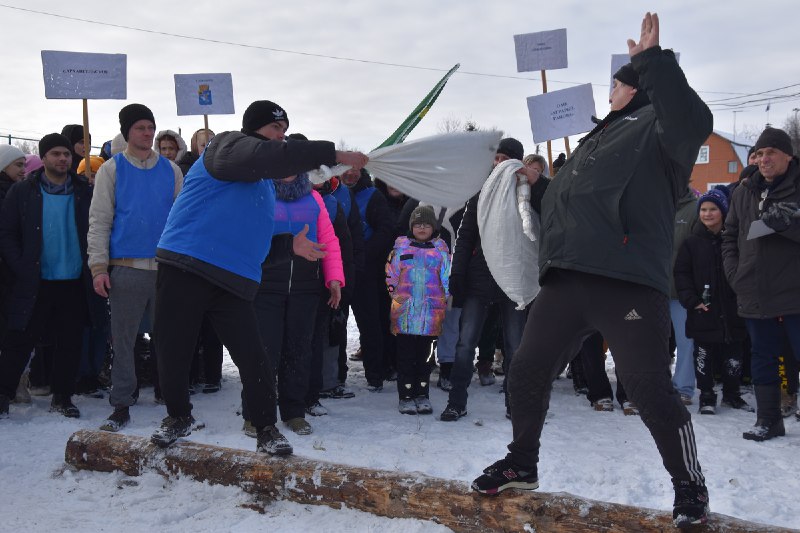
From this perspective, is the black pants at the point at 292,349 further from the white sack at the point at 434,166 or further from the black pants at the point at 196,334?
the white sack at the point at 434,166

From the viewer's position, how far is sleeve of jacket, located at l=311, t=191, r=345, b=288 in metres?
5.88

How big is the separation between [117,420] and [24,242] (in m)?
1.65

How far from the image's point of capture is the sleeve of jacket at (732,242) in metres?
6.00

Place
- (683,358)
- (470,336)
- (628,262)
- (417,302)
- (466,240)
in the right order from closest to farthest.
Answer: (628,262)
(470,336)
(466,240)
(417,302)
(683,358)

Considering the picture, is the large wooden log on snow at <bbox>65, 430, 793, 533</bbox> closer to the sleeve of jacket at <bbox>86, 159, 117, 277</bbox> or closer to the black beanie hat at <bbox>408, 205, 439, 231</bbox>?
the sleeve of jacket at <bbox>86, 159, 117, 277</bbox>

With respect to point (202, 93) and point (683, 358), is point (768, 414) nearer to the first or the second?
point (683, 358)

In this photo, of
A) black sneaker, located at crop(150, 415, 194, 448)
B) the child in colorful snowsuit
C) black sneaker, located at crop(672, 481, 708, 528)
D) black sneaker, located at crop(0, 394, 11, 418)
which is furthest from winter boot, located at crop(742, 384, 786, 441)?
black sneaker, located at crop(0, 394, 11, 418)

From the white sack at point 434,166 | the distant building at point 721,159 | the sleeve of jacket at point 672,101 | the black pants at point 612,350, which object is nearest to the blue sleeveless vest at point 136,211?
the white sack at point 434,166

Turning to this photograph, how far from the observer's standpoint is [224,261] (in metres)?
3.95

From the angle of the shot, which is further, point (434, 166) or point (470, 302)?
point (470, 302)

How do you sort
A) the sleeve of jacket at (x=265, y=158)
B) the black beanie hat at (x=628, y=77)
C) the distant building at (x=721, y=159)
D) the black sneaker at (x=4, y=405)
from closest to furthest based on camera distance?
1. the black beanie hat at (x=628, y=77)
2. the sleeve of jacket at (x=265, y=158)
3. the black sneaker at (x=4, y=405)
4. the distant building at (x=721, y=159)

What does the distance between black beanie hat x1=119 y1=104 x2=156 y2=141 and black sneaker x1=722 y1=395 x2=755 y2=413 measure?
17.9ft

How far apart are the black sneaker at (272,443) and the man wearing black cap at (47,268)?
2.49 metres

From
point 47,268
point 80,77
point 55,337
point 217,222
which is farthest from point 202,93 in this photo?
point 217,222
